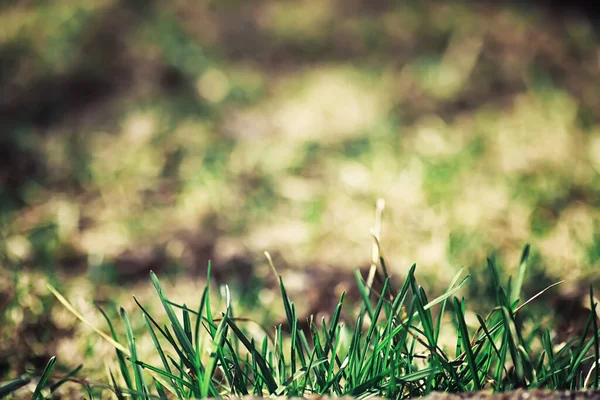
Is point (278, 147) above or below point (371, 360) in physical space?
above

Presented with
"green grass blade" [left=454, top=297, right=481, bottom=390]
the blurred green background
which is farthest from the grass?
the blurred green background

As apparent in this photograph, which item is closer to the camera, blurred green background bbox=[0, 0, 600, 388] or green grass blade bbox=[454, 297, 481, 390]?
green grass blade bbox=[454, 297, 481, 390]

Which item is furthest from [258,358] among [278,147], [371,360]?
[278,147]

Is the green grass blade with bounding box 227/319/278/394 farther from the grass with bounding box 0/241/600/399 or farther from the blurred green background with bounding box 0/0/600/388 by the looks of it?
the blurred green background with bounding box 0/0/600/388

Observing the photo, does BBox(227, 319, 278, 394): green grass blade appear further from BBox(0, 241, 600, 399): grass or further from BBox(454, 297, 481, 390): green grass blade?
BBox(454, 297, 481, 390): green grass blade

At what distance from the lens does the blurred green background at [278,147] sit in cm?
159

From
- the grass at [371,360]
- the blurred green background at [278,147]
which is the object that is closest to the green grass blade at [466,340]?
the grass at [371,360]

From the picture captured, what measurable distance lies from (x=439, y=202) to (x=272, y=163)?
2.61 ft

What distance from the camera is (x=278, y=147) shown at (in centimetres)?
232

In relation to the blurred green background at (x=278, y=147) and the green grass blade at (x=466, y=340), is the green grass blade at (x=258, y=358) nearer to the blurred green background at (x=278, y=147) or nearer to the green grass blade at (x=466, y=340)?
the green grass blade at (x=466, y=340)

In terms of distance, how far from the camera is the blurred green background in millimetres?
1595

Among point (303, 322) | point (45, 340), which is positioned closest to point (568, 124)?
point (303, 322)

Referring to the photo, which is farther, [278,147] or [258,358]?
[278,147]

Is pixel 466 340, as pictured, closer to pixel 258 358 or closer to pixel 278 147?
pixel 258 358
